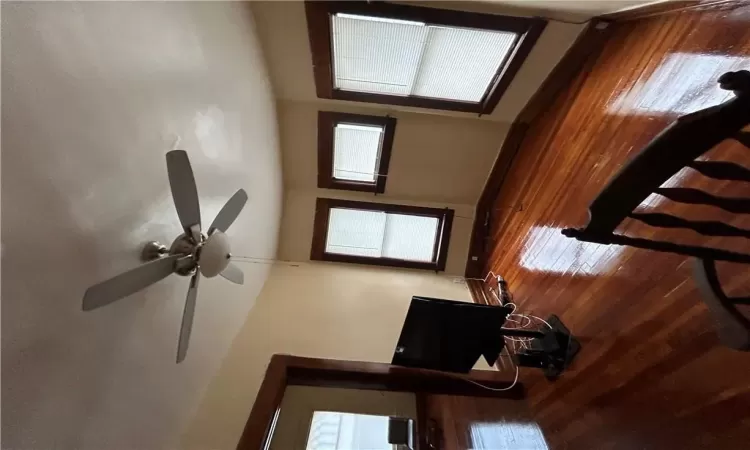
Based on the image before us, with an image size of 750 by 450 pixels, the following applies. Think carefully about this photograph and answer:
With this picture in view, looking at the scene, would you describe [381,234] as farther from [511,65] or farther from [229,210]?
[229,210]

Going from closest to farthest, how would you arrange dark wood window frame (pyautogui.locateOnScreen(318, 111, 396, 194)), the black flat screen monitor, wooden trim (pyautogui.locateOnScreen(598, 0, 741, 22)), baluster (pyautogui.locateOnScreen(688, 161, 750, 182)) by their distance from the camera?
1. baluster (pyautogui.locateOnScreen(688, 161, 750, 182))
2. wooden trim (pyautogui.locateOnScreen(598, 0, 741, 22))
3. the black flat screen monitor
4. dark wood window frame (pyautogui.locateOnScreen(318, 111, 396, 194))

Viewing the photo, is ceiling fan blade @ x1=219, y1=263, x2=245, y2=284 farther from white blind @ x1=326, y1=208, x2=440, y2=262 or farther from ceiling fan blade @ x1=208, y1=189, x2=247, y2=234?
white blind @ x1=326, y1=208, x2=440, y2=262

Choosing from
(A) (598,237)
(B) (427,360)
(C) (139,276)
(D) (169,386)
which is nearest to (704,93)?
(A) (598,237)

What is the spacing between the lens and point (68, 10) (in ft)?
3.85

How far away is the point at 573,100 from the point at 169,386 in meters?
2.40

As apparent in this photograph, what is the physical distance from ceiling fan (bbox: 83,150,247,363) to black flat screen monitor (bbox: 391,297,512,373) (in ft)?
2.81

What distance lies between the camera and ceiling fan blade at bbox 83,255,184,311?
3.84 ft

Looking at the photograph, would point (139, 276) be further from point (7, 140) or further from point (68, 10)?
point (68, 10)

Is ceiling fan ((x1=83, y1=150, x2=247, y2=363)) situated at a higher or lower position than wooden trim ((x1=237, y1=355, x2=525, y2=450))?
lower

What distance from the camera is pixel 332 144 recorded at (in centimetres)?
325

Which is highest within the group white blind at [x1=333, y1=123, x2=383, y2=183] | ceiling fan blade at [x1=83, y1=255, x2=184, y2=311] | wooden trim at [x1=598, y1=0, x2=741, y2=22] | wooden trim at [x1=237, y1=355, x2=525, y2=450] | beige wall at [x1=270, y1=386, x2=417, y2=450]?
white blind at [x1=333, y1=123, x2=383, y2=183]

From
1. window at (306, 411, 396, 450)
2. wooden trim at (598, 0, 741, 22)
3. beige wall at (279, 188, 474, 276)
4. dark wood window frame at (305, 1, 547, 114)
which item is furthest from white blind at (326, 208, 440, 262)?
wooden trim at (598, 0, 741, 22)

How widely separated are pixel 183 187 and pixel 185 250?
0.23m

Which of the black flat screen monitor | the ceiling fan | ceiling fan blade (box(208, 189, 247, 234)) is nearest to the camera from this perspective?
the ceiling fan
